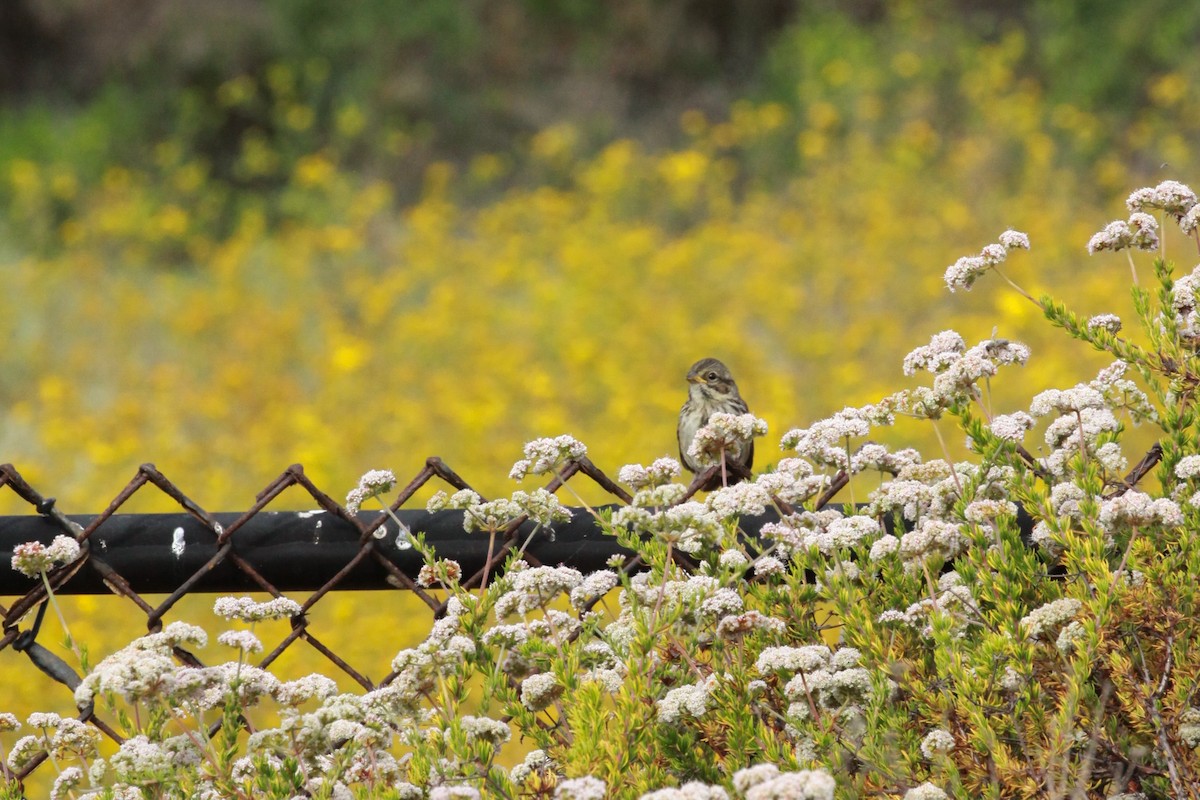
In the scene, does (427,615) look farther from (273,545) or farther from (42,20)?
(42,20)

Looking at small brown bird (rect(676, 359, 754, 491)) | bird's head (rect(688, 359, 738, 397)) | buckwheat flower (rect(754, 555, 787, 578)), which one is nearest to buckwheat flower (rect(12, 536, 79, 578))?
buckwheat flower (rect(754, 555, 787, 578))

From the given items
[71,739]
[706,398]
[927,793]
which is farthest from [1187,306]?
[706,398]

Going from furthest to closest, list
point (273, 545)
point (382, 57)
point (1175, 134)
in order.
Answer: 1. point (382, 57)
2. point (1175, 134)
3. point (273, 545)

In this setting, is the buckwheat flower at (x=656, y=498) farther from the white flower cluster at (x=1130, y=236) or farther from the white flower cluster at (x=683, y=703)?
the white flower cluster at (x=1130, y=236)

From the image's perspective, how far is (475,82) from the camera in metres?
15.3

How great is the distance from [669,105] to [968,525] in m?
14.1

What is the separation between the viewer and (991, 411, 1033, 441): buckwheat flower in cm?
178

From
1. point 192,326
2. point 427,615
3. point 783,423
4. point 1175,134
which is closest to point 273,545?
point 427,615

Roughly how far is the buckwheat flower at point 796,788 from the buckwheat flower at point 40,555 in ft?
3.25

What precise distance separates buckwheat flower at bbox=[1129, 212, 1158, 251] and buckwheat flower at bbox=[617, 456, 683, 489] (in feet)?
2.17

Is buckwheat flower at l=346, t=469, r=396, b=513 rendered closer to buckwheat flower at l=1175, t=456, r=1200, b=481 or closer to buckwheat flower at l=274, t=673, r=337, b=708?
buckwheat flower at l=274, t=673, r=337, b=708

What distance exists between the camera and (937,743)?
1550mm

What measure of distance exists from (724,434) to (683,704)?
1.41 ft

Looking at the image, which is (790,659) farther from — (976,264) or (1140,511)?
(976,264)
